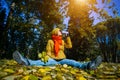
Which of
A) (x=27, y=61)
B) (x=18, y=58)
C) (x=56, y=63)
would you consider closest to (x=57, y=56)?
(x=56, y=63)

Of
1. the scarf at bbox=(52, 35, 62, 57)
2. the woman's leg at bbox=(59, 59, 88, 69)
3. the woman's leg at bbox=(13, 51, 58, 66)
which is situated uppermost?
the scarf at bbox=(52, 35, 62, 57)

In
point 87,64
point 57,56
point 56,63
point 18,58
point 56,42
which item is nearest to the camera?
point 18,58

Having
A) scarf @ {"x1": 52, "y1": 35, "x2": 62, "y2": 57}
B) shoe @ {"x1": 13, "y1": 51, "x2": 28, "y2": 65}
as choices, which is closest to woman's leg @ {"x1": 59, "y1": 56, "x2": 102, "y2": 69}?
scarf @ {"x1": 52, "y1": 35, "x2": 62, "y2": 57}

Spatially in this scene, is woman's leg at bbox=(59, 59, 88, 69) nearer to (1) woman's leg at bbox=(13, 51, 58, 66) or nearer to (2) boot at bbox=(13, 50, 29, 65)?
(1) woman's leg at bbox=(13, 51, 58, 66)

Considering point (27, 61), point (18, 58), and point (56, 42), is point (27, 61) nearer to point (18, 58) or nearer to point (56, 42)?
point (18, 58)

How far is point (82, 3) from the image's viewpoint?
12.9 meters

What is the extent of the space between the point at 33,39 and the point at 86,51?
12.3 feet

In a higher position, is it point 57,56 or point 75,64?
point 57,56

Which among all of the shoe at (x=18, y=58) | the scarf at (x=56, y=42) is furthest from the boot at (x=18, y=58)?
the scarf at (x=56, y=42)

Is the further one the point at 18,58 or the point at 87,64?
the point at 87,64

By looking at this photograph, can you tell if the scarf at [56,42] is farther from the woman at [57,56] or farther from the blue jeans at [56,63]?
the blue jeans at [56,63]

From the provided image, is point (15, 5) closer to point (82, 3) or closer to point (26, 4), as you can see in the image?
point (26, 4)

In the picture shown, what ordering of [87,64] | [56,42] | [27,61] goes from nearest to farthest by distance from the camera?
1. [27,61]
2. [87,64]
3. [56,42]

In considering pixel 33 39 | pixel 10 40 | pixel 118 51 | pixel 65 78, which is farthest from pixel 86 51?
pixel 65 78
